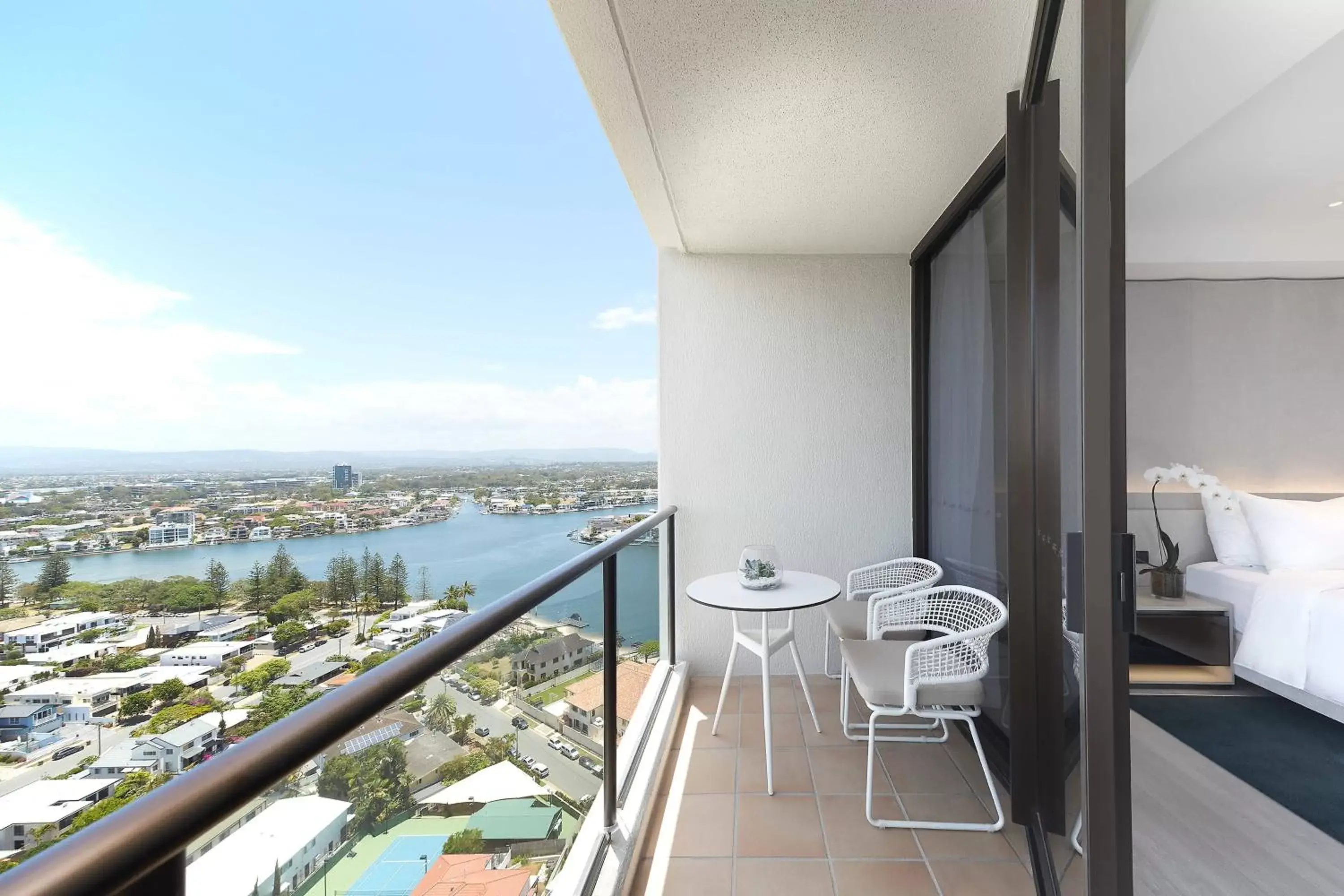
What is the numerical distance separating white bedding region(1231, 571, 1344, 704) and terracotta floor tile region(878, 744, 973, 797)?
1.79 meters

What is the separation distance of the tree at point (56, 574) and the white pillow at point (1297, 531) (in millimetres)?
6594

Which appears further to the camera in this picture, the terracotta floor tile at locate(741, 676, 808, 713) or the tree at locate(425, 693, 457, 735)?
the terracotta floor tile at locate(741, 676, 808, 713)

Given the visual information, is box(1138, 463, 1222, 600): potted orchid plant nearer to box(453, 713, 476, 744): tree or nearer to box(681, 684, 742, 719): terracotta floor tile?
box(453, 713, 476, 744): tree

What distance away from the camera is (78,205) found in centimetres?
861

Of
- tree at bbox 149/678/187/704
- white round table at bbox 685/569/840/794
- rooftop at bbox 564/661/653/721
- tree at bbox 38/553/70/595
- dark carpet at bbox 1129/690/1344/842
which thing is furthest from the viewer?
tree at bbox 38/553/70/595

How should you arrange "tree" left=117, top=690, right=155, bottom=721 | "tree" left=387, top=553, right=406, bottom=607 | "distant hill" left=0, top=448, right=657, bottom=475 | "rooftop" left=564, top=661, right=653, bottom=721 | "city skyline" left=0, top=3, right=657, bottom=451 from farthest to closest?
"city skyline" left=0, top=3, right=657, bottom=451, "tree" left=387, top=553, right=406, bottom=607, "distant hill" left=0, top=448, right=657, bottom=475, "tree" left=117, top=690, right=155, bottom=721, "rooftop" left=564, top=661, right=653, bottom=721

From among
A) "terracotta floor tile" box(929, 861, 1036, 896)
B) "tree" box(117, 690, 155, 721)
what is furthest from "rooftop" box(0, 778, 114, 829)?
"terracotta floor tile" box(929, 861, 1036, 896)

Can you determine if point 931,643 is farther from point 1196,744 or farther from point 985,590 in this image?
point 1196,744

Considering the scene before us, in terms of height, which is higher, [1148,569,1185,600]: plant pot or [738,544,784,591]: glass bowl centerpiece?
[1148,569,1185,600]: plant pot

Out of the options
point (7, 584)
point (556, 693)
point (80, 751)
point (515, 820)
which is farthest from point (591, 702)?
point (7, 584)

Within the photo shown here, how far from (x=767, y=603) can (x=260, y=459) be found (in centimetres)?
1085

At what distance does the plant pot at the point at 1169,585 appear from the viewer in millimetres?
880

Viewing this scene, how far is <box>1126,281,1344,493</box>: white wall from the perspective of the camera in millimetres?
641

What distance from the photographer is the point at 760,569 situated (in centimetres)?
274
